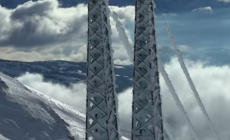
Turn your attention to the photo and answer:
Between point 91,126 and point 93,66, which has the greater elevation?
point 93,66

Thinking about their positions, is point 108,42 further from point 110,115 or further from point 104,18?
point 110,115

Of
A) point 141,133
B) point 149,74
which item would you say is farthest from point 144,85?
point 141,133

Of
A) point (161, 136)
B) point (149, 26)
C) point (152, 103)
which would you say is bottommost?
point (161, 136)

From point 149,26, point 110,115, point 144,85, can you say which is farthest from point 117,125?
point 149,26

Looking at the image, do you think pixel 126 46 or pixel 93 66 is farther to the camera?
pixel 126 46

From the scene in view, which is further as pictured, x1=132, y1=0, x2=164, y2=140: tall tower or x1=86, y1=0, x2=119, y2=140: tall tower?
x1=86, y1=0, x2=119, y2=140: tall tower

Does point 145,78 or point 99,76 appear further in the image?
point 99,76
